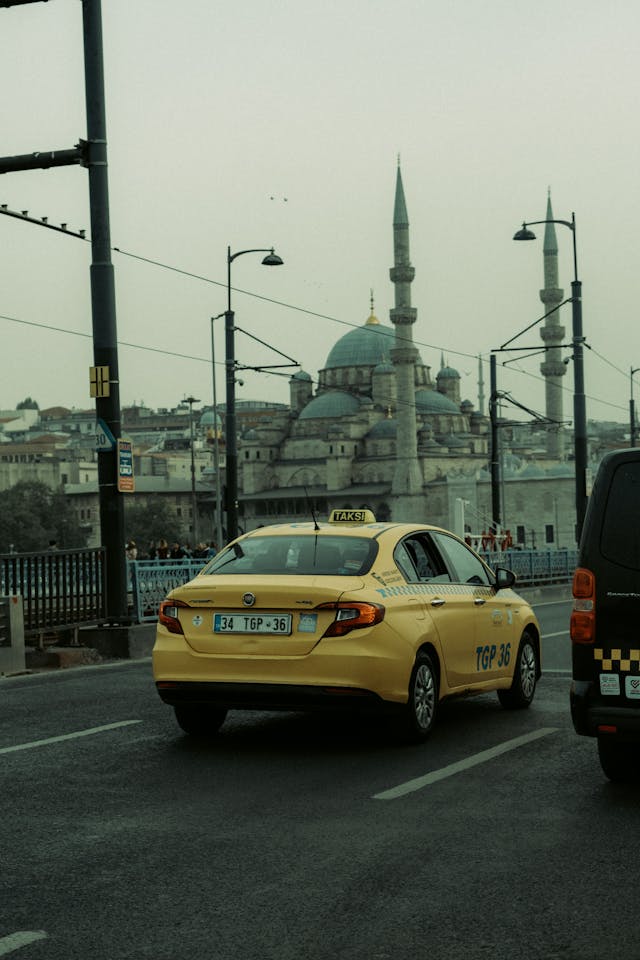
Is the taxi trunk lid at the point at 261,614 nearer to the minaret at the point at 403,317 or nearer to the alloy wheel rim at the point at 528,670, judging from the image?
the alloy wheel rim at the point at 528,670

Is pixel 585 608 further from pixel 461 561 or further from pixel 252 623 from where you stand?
pixel 461 561

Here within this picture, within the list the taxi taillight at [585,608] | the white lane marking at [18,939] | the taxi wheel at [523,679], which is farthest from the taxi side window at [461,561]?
the white lane marking at [18,939]

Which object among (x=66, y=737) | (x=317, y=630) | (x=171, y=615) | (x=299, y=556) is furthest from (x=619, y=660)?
(x=66, y=737)

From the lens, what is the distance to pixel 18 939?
4.58 metres

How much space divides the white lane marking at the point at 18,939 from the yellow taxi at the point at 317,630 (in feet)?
12.1

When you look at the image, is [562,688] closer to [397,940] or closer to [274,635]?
[274,635]

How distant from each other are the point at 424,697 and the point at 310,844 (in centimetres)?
304

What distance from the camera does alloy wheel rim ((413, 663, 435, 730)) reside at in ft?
28.8

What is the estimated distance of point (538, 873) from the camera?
546cm

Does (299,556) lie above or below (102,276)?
below

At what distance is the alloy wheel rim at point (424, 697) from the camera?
8765 millimetres

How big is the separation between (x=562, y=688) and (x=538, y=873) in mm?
6885

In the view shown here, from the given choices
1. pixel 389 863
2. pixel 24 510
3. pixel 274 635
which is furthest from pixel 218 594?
pixel 24 510

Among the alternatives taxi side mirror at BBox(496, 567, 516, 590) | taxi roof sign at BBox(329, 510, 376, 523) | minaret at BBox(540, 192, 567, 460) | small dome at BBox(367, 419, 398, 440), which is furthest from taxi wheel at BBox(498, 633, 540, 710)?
small dome at BBox(367, 419, 398, 440)
